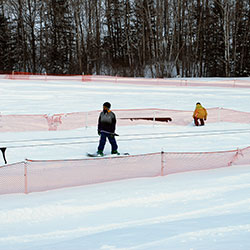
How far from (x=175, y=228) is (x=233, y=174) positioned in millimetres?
3461

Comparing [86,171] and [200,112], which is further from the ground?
[200,112]

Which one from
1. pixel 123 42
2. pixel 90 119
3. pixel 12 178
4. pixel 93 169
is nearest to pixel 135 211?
pixel 93 169

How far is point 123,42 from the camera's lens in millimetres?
50469

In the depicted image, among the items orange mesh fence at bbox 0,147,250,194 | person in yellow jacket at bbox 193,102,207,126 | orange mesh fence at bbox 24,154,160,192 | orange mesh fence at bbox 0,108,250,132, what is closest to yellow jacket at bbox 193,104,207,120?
person in yellow jacket at bbox 193,102,207,126

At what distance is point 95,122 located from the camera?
48.6 ft

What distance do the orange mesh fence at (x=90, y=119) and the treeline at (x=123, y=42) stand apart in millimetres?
26252

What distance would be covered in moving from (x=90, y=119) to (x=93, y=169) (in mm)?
7855

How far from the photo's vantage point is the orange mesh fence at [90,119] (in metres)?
13.6

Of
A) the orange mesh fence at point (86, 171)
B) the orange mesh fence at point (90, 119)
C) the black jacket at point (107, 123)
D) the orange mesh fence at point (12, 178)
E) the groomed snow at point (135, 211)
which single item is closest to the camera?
the groomed snow at point (135, 211)

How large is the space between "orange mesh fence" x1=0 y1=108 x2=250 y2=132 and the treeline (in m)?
26.3

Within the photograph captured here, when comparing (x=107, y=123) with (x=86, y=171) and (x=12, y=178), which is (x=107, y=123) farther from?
(x=12, y=178)

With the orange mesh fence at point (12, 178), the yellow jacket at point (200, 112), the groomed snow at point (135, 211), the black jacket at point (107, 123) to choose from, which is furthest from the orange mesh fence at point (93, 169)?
the yellow jacket at point (200, 112)

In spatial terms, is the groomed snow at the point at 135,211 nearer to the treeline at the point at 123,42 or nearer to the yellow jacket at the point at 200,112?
the yellow jacket at the point at 200,112

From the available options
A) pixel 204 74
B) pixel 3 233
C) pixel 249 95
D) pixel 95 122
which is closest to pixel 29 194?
pixel 3 233
